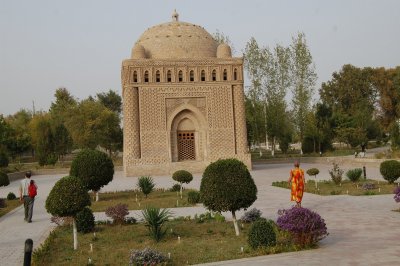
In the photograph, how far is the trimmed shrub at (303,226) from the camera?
27.3 feet

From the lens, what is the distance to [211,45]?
34406 mm

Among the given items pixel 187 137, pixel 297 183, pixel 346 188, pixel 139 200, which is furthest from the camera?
pixel 187 137

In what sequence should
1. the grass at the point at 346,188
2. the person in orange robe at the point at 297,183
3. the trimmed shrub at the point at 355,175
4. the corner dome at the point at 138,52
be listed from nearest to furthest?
the person in orange robe at the point at 297,183, the grass at the point at 346,188, the trimmed shrub at the point at 355,175, the corner dome at the point at 138,52

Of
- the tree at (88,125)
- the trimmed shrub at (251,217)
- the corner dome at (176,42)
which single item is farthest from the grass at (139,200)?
the tree at (88,125)

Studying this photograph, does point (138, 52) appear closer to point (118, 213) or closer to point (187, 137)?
point (187, 137)

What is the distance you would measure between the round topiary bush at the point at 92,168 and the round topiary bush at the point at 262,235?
371 inches

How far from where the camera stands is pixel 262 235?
27.7 ft

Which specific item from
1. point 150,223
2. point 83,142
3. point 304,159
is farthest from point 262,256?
point 83,142

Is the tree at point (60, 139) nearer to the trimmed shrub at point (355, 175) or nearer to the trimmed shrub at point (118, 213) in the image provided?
the trimmed shrub at point (355, 175)

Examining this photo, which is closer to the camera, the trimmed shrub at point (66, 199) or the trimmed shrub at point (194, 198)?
the trimmed shrub at point (66, 199)

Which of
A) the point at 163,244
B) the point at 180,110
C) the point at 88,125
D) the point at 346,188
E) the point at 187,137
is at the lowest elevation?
→ the point at 163,244

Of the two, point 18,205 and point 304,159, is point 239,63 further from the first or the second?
point 18,205

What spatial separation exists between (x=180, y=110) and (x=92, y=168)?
1537 cm

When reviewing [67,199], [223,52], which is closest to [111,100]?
[223,52]
